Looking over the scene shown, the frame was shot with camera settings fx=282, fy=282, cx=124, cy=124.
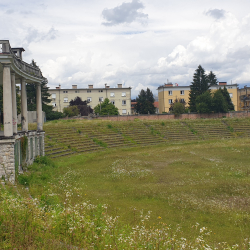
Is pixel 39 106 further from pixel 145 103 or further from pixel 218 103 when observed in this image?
pixel 145 103

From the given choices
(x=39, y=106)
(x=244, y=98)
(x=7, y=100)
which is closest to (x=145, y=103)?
(x=244, y=98)

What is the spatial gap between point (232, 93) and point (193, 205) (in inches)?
3500

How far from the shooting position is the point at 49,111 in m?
59.9

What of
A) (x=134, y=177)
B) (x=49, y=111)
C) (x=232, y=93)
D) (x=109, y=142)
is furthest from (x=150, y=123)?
(x=232, y=93)

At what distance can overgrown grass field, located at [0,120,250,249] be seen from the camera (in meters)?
6.93

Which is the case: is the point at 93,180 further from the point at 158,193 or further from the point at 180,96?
the point at 180,96

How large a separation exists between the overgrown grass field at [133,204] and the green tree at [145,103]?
58207 mm

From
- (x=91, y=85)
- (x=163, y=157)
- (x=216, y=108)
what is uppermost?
(x=91, y=85)

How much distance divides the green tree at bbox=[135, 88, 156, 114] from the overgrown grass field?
191 ft

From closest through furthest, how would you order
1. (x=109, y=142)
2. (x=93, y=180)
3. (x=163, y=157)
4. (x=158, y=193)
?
(x=158, y=193) < (x=93, y=180) < (x=163, y=157) < (x=109, y=142)

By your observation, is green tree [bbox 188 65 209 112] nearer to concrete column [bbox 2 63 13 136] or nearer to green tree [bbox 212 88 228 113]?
green tree [bbox 212 88 228 113]

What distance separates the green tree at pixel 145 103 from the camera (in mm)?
87312

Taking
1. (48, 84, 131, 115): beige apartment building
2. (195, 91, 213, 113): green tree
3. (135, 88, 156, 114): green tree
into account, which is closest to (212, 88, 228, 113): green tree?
(195, 91, 213, 113): green tree

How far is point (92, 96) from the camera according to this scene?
8944 cm
